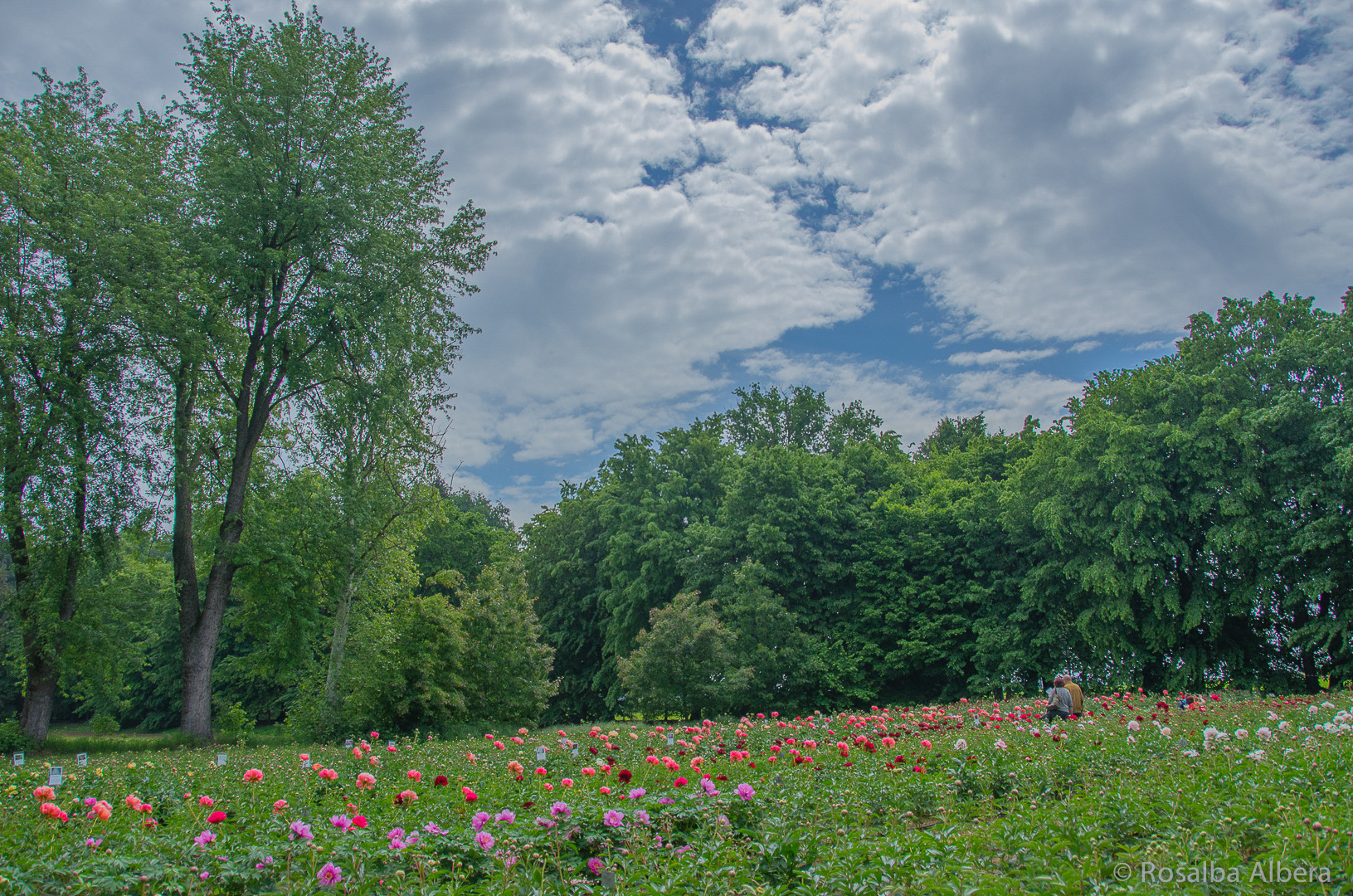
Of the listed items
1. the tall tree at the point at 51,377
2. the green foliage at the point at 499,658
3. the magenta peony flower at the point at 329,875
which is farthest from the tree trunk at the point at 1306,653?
the tall tree at the point at 51,377

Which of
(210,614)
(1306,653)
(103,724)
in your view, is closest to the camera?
(210,614)

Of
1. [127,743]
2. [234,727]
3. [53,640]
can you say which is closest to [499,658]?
[234,727]

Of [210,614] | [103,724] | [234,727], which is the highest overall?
[210,614]

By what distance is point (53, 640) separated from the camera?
1464 cm

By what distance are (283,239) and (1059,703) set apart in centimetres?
1775

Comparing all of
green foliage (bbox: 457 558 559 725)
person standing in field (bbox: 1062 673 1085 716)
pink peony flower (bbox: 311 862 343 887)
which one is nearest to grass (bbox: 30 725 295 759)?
green foliage (bbox: 457 558 559 725)

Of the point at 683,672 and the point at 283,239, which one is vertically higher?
the point at 283,239

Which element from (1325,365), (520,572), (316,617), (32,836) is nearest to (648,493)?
(520,572)

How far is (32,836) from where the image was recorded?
13.4 feet

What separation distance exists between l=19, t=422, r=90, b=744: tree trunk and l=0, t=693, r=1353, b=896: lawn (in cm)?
994

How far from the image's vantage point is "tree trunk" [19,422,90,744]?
47.4 ft

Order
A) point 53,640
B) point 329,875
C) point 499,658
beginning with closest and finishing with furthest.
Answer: point 329,875 < point 53,640 < point 499,658

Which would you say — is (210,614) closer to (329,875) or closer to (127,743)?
(127,743)

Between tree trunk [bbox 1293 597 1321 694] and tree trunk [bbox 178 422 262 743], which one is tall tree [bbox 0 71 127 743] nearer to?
tree trunk [bbox 178 422 262 743]
